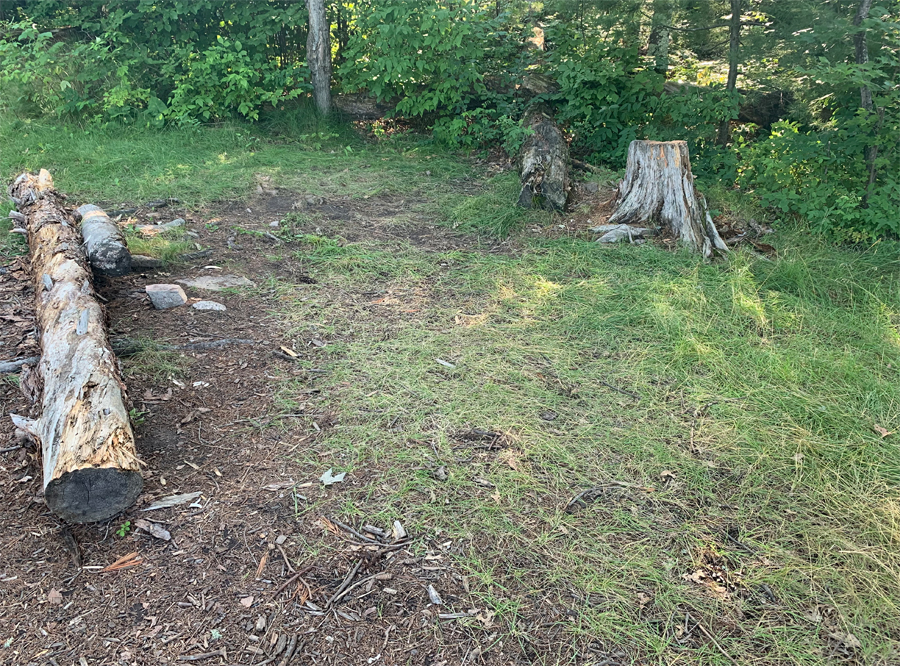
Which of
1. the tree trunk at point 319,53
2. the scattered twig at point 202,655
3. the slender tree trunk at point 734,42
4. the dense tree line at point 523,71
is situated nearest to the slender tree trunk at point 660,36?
the dense tree line at point 523,71

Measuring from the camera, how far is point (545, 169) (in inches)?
241

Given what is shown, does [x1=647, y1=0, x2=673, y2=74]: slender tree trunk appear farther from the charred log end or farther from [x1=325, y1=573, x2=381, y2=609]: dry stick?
the charred log end

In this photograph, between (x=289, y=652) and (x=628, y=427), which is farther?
(x=628, y=427)

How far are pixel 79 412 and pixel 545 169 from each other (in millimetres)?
4751

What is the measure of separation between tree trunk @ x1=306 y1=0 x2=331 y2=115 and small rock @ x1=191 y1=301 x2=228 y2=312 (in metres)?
5.53

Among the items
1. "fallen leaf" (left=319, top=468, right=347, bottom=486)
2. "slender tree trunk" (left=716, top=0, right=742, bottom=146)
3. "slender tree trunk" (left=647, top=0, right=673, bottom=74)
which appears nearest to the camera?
"fallen leaf" (left=319, top=468, right=347, bottom=486)

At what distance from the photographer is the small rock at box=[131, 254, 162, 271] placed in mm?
4602

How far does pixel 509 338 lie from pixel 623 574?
1.80m

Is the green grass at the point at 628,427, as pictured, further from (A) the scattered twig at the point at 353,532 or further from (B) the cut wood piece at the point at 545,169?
(B) the cut wood piece at the point at 545,169

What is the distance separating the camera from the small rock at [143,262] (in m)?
4.60

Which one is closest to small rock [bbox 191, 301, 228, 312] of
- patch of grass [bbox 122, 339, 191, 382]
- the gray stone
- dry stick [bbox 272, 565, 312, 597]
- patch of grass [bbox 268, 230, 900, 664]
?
the gray stone

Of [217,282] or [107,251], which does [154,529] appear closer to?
[217,282]

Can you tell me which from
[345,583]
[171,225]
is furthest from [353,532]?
[171,225]

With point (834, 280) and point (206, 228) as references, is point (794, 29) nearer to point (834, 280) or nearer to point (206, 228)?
point (834, 280)
